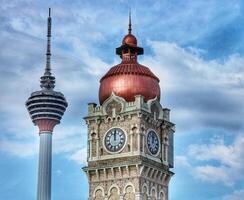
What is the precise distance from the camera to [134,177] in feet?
293

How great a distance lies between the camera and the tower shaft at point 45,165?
132 m

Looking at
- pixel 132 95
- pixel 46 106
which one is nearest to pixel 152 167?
pixel 132 95

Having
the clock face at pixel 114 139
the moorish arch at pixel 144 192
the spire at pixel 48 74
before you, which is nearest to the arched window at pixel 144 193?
the moorish arch at pixel 144 192

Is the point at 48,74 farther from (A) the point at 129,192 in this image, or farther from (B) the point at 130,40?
(A) the point at 129,192

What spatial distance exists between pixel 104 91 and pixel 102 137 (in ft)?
18.5

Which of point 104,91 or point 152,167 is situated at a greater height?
point 104,91

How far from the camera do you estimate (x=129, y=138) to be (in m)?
91.1

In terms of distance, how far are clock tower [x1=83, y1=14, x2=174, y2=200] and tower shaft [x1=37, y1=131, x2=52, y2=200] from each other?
3964cm

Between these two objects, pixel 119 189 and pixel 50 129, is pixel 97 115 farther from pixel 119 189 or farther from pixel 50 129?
pixel 50 129

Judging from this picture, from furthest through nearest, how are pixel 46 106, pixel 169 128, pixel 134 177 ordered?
pixel 46 106 → pixel 169 128 → pixel 134 177

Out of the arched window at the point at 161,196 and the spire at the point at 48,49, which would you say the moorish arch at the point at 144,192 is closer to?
the arched window at the point at 161,196

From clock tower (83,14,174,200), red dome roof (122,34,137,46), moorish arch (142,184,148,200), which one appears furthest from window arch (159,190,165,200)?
red dome roof (122,34,137,46)

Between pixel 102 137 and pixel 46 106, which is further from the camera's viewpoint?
pixel 46 106

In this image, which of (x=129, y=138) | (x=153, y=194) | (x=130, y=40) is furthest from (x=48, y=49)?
(x=153, y=194)
